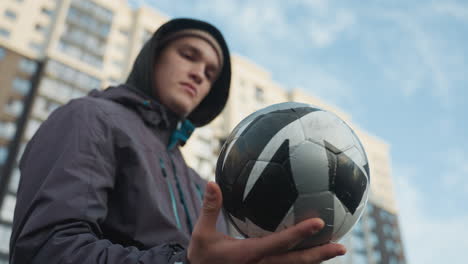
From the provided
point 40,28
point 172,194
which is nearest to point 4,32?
point 40,28

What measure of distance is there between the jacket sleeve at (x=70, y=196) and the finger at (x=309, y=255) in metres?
0.33

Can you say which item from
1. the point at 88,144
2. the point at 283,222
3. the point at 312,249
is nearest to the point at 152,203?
the point at 88,144

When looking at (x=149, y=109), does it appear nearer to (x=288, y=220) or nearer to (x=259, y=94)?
(x=288, y=220)

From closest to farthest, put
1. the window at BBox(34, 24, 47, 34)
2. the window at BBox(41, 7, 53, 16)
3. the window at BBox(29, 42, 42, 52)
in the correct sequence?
the window at BBox(29, 42, 42, 52)
the window at BBox(34, 24, 47, 34)
the window at BBox(41, 7, 53, 16)

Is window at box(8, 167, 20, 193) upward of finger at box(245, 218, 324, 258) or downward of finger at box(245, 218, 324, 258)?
downward

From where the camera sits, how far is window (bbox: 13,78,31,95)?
116ft

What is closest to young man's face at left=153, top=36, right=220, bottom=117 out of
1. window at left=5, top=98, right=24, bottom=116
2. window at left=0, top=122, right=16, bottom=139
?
window at left=0, top=122, right=16, bottom=139

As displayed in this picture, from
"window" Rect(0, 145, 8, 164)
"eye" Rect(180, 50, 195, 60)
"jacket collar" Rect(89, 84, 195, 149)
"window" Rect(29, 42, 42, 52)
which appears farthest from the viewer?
"window" Rect(29, 42, 42, 52)

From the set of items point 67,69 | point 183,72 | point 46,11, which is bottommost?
point 183,72

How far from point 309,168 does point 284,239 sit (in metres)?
0.36

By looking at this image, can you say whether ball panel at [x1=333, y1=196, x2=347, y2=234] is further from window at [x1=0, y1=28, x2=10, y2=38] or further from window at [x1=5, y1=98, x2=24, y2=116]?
window at [x1=0, y1=28, x2=10, y2=38]

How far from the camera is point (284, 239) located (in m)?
1.16

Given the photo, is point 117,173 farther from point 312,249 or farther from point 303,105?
point 312,249

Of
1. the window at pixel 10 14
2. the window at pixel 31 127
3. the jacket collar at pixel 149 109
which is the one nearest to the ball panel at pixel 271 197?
the jacket collar at pixel 149 109
